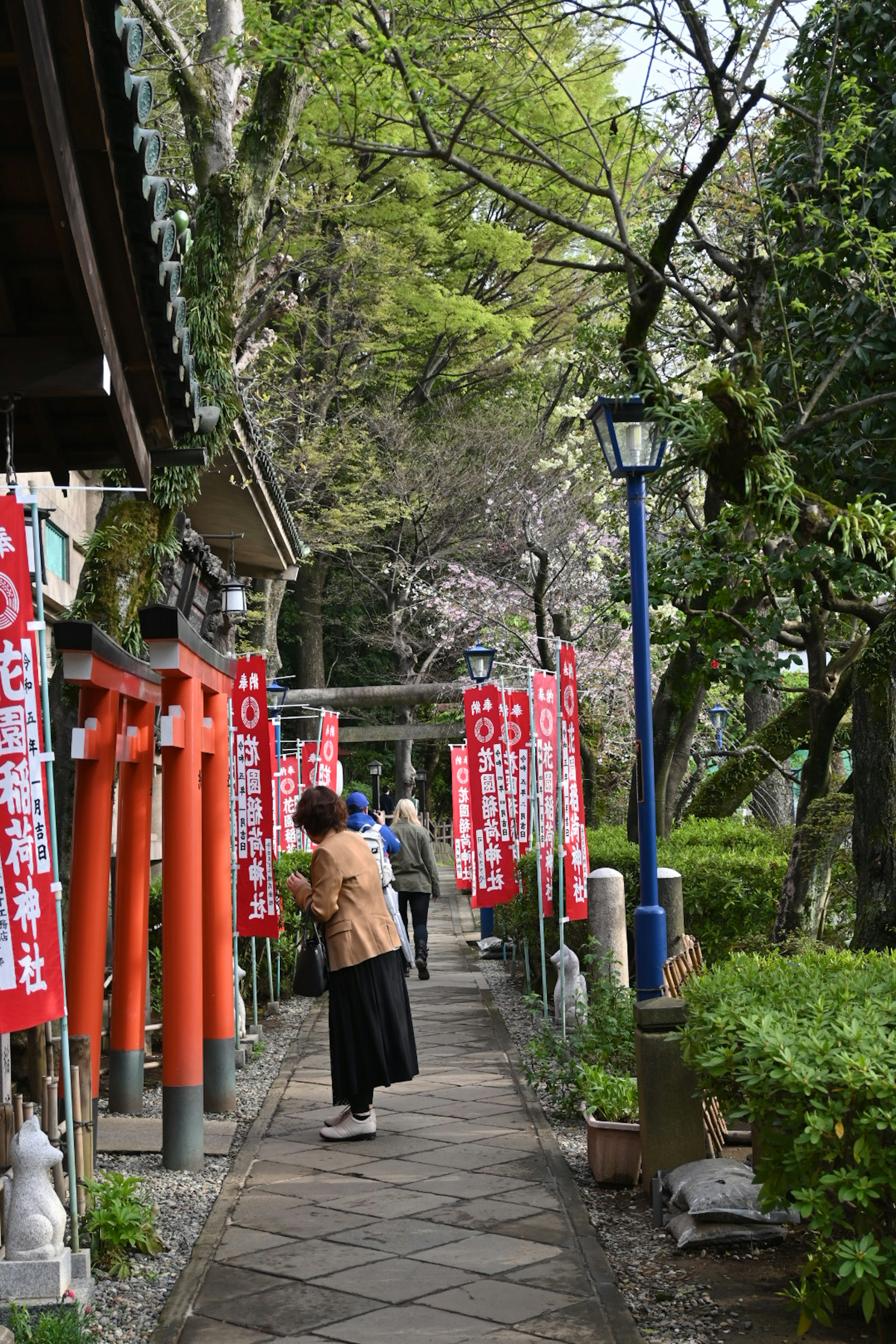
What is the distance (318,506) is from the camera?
2430 cm

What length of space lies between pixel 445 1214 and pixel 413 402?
2343 centimetres

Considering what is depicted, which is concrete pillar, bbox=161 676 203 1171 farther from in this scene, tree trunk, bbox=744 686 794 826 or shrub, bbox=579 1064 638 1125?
tree trunk, bbox=744 686 794 826

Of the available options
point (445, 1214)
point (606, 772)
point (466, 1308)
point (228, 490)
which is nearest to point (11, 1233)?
point (466, 1308)

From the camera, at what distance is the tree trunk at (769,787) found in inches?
704

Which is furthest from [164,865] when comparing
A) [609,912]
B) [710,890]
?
[710,890]

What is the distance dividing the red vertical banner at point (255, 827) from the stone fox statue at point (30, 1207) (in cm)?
507

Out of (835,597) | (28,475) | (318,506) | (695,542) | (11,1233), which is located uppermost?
(318,506)

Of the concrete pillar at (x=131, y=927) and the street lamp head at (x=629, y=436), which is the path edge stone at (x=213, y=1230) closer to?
the concrete pillar at (x=131, y=927)

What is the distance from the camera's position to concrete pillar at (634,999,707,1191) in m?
5.47

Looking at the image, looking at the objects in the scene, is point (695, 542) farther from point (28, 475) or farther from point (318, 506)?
point (318, 506)

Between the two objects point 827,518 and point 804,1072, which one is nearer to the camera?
point 804,1072

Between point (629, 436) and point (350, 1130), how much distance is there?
393 cm

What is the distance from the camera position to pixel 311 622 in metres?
29.5

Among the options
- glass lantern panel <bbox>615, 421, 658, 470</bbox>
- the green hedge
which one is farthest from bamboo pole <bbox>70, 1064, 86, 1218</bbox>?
the green hedge
